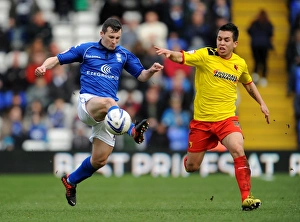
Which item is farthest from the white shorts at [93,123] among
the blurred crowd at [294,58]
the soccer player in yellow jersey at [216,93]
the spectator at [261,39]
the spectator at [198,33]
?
the spectator at [261,39]

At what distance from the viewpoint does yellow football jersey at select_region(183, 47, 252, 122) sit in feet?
36.9

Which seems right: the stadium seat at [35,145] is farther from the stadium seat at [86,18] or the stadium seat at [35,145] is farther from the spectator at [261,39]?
the spectator at [261,39]

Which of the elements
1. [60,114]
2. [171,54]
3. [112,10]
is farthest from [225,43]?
[112,10]

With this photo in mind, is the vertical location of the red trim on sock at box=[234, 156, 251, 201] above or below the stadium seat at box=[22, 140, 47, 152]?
below

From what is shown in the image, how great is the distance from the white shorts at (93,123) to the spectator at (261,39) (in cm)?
1066

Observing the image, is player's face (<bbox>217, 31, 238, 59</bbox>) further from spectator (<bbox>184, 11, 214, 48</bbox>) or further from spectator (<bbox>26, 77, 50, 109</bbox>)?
spectator (<bbox>184, 11, 214, 48</bbox>)

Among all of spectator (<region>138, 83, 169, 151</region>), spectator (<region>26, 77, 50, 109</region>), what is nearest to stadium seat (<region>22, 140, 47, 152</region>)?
spectator (<region>26, 77, 50, 109</region>)

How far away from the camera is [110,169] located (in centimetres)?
1884

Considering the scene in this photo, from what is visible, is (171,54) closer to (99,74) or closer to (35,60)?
(99,74)

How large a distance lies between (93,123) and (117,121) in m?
0.88

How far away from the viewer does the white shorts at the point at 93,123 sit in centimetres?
1121

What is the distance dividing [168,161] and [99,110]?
26.1 ft

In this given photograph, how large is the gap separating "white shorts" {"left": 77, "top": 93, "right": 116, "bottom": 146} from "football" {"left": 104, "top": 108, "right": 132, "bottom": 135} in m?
0.63

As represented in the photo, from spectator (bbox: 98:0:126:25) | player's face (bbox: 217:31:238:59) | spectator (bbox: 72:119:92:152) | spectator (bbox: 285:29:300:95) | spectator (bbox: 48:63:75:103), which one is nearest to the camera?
player's face (bbox: 217:31:238:59)
